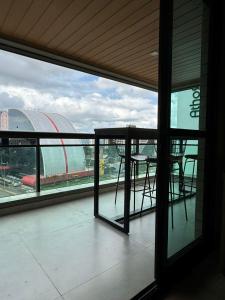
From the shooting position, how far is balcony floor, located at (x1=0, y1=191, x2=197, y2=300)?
4.53 ft

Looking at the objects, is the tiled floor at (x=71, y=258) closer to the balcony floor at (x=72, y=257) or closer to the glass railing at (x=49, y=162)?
the balcony floor at (x=72, y=257)

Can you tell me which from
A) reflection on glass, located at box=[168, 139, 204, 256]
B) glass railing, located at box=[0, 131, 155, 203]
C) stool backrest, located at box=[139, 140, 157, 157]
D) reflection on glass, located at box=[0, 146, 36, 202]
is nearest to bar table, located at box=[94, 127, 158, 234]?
reflection on glass, located at box=[168, 139, 204, 256]

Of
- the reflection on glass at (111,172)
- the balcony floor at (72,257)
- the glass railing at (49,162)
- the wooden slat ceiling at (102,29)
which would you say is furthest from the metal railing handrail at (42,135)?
the wooden slat ceiling at (102,29)

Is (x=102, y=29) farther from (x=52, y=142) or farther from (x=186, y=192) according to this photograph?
(x=186, y=192)

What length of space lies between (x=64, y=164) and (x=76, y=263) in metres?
1.88

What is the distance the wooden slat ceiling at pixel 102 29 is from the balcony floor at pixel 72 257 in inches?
53.5

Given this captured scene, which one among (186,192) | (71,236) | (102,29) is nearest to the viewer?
(186,192)

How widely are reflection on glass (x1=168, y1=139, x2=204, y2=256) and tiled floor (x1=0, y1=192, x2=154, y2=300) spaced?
0.35 metres

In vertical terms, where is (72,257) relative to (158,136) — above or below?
below

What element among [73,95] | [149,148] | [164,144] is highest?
[73,95]

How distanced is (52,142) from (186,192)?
205 cm

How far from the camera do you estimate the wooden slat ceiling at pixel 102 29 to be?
1627 millimetres

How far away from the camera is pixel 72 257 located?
1753 millimetres

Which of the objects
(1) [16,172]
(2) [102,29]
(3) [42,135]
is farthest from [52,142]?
(2) [102,29]
